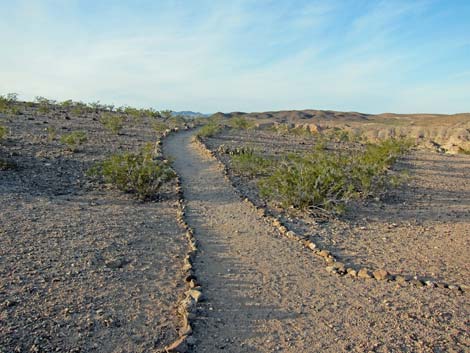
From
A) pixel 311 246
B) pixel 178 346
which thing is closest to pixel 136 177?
pixel 311 246

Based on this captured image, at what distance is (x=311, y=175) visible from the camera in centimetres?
905

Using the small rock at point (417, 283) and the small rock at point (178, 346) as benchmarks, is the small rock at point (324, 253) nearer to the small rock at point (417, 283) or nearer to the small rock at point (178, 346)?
the small rock at point (417, 283)

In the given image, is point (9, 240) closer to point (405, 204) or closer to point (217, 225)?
point (217, 225)

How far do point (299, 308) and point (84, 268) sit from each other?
102 inches

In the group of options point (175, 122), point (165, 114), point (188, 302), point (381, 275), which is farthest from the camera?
point (165, 114)

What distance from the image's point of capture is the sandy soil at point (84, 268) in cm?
386

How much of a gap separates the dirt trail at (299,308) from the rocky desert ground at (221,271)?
0.06ft

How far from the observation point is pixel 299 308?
15.1 feet

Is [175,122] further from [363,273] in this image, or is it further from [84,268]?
[363,273]

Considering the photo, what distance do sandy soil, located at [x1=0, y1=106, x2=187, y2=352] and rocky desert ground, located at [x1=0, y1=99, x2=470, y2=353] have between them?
0.02m

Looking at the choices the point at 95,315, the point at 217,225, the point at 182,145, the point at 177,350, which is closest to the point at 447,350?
the point at 177,350

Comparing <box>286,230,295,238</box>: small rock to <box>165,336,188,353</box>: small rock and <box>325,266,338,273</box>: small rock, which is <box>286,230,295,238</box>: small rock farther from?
<box>165,336,188,353</box>: small rock

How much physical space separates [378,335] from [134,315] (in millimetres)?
2335

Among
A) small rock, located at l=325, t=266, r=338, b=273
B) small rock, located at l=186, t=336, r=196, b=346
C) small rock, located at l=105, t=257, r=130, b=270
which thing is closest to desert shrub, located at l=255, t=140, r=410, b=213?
small rock, located at l=325, t=266, r=338, b=273
